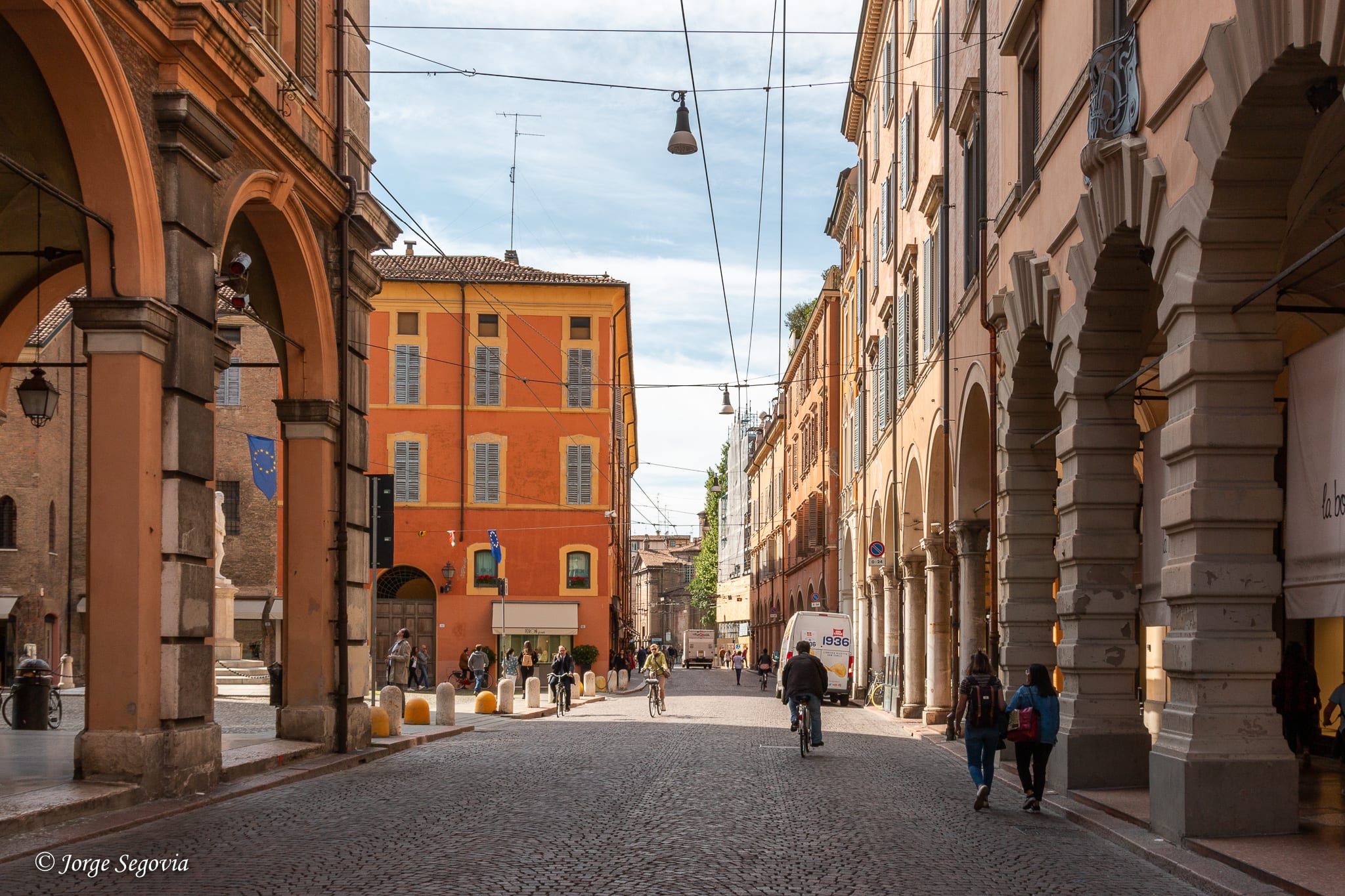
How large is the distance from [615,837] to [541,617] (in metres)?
36.7

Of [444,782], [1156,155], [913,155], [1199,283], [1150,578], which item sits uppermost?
[913,155]

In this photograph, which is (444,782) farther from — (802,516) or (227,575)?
(802,516)

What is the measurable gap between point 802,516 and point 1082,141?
45.2m

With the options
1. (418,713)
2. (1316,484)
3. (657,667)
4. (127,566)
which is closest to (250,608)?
(657,667)

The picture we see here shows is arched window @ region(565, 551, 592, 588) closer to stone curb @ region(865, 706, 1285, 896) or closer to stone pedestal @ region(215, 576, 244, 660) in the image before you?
stone pedestal @ region(215, 576, 244, 660)

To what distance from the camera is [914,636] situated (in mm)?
29141

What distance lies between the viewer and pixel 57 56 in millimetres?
A: 11234

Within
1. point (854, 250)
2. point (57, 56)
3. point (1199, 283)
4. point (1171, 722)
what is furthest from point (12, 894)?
point (854, 250)

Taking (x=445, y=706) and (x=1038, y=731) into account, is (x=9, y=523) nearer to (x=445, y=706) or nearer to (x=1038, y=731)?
(x=445, y=706)

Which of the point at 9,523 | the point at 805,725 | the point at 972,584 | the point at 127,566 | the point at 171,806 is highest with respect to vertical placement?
the point at 9,523

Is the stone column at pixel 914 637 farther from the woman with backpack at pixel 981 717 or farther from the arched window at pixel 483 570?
the arched window at pixel 483 570

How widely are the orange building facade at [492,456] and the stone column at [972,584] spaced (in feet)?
83.2

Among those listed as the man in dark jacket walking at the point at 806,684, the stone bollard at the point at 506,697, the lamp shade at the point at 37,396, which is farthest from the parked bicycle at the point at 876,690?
the lamp shade at the point at 37,396

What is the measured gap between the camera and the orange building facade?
154ft
